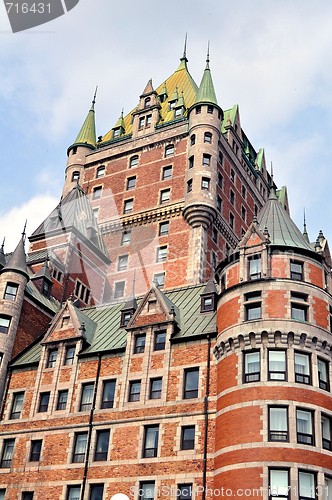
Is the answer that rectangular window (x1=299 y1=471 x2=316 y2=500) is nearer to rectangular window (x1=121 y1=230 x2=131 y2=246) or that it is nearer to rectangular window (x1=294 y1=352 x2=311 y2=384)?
rectangular window (x1=294 y1=352 x2=311 y2=384)

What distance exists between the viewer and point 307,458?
35.5m

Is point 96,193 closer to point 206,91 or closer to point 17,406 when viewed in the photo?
point 206,91

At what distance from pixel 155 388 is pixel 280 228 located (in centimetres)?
1369

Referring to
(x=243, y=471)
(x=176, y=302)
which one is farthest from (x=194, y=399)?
(x=176, y=302)

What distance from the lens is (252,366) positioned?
129 feet

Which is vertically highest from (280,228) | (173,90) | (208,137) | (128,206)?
(173,90)

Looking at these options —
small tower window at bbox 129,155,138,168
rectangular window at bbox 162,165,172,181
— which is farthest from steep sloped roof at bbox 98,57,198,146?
rectangular window at bbox 162,165,172,181

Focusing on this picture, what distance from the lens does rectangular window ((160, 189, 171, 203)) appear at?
77.1m

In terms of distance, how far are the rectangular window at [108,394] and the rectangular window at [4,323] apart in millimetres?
10889

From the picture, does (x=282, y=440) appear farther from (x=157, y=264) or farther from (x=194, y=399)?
(x=157, y=264)

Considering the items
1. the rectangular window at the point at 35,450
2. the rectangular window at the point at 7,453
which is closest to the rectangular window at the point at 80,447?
the rectangular window at the point at 35,450

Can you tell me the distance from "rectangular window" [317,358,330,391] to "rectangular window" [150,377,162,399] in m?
10.4

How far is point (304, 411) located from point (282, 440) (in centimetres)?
234

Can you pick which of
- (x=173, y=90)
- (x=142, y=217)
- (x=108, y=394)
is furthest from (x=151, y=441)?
(x=173, y=90)
